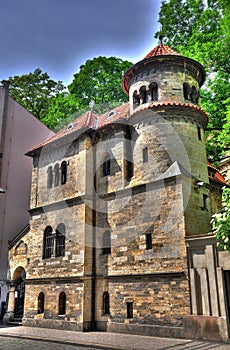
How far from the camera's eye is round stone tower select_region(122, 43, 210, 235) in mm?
16312

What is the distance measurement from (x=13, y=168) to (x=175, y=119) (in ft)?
44.5

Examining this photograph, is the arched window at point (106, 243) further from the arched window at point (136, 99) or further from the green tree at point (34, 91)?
the green tree at point (34, 91)

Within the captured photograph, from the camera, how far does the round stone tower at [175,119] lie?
16312 millimetres

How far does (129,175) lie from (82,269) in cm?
551

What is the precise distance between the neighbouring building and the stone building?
3.12m

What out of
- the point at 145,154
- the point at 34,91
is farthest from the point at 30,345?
the point at 34,91

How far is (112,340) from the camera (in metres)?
13.9

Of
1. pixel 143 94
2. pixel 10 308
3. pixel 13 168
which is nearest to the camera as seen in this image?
pixel 143 94

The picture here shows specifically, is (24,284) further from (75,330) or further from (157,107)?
(157,107)

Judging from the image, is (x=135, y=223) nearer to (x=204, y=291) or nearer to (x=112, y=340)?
(x=204, y=291)

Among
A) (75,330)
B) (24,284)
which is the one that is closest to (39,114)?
(24,284)

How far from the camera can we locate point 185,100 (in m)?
17.8

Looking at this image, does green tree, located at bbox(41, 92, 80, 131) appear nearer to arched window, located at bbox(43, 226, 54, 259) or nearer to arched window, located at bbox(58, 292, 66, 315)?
arched window, located at bbox(43, 226, 54, 259)

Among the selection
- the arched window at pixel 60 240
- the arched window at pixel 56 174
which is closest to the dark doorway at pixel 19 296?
the arched window at pixel 60 240
